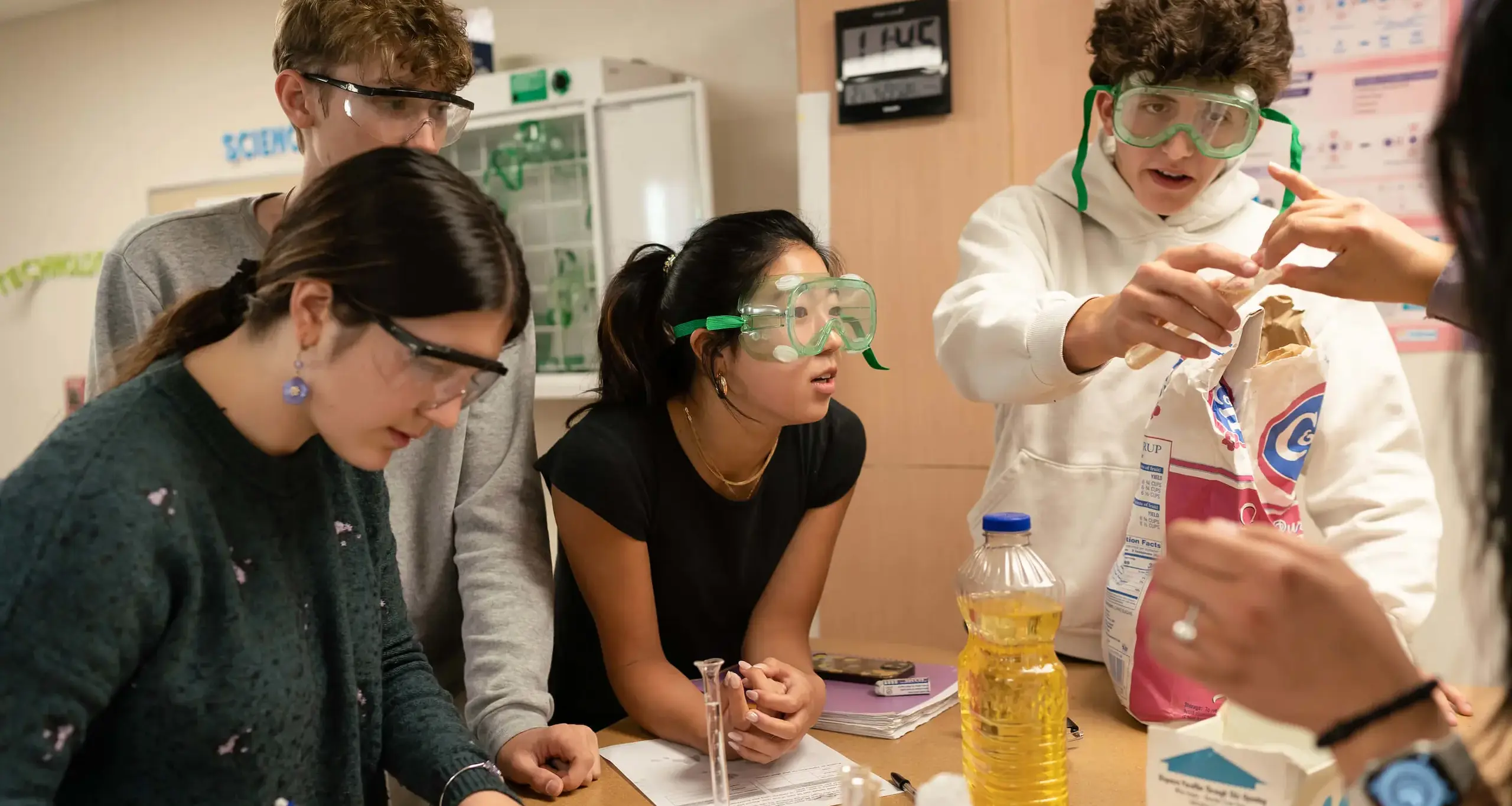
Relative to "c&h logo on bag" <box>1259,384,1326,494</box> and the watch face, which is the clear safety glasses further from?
the watch face

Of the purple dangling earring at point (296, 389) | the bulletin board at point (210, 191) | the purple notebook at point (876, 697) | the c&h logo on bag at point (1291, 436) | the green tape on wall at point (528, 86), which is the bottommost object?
the purple notebook at point (876, 697)

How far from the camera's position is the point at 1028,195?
6.08ft

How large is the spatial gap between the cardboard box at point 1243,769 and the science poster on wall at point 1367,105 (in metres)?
2.17

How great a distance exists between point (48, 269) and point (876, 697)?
5.36 m

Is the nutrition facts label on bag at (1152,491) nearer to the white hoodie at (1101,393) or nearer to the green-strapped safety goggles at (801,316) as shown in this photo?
the white hoodie at (1101,393)

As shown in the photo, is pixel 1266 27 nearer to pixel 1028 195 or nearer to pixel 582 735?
pixel 1028 195

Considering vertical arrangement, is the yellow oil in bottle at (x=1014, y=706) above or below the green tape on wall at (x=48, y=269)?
below

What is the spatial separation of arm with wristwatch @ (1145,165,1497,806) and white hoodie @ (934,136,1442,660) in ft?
2.25

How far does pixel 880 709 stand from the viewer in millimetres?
1587

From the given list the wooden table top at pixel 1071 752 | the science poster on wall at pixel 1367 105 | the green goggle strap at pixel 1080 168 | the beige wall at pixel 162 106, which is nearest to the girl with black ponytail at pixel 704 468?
the wooden table top at pixel 1071 752

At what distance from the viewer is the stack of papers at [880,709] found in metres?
1.54

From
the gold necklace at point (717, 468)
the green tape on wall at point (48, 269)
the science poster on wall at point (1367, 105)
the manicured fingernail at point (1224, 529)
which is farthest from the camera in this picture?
the green tape on wall at point (48, 269)

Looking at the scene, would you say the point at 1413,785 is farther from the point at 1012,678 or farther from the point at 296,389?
the point at 296,389

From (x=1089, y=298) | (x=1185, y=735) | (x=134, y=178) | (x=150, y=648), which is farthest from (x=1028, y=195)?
(x=134, y=178)
